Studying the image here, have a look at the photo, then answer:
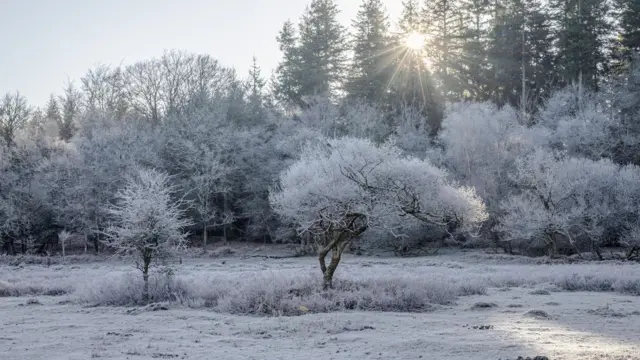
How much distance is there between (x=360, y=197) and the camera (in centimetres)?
2391

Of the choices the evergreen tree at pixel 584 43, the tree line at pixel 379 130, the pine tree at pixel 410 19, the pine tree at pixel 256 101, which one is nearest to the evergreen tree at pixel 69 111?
the tree line at pixel 379 130

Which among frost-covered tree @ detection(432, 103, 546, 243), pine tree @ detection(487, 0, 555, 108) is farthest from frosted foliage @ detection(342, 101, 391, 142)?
pine tree @ detection(487, 0, 555, 108)

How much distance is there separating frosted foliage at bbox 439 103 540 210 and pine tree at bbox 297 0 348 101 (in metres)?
20.0

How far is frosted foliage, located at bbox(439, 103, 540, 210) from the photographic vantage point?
49594 millimetres

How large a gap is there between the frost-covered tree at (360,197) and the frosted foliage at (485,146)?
1675cm

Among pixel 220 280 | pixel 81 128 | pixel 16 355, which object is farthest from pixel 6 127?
pixel 16 355

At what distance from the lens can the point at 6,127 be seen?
66.5 m

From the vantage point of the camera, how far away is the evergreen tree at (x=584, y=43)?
191 ft

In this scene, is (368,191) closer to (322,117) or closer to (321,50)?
(322,117)

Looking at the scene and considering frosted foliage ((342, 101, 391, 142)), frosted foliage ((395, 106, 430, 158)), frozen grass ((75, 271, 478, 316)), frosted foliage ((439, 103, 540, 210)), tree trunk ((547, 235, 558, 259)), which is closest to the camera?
frozen grass ((75, 271, 478, 316))

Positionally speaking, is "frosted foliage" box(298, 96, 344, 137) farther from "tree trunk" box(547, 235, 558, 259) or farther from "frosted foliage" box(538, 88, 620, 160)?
"tree trunk" box(547, 235, 558, 259)

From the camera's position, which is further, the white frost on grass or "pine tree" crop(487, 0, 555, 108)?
"pine tree" crop(487, 0, 555, 108)

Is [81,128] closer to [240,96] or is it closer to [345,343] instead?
[240,96]

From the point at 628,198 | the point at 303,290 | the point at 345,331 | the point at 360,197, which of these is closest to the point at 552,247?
the point at 628,198
